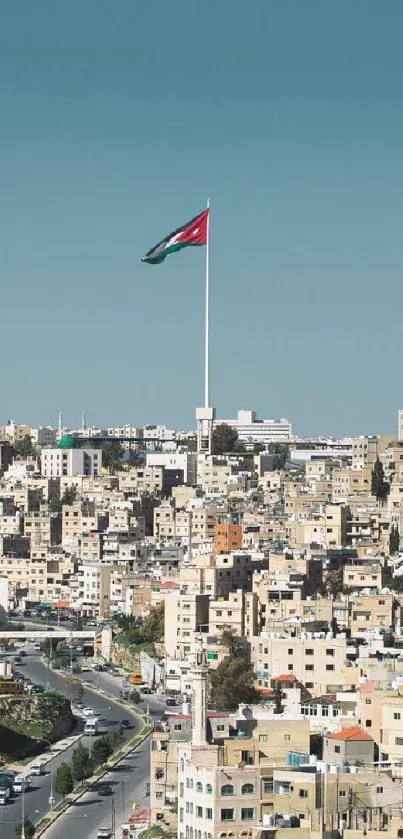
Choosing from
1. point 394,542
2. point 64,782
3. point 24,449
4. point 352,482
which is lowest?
point 64,782

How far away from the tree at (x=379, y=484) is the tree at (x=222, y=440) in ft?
71.8

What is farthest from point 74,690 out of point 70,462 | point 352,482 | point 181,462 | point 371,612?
point 70,462

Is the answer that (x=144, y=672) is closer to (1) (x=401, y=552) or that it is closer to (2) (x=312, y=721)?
(1) (x=401, y=552)

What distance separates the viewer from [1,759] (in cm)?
4906

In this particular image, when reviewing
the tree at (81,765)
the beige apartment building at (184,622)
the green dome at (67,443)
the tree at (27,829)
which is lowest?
the tree at (27,829)

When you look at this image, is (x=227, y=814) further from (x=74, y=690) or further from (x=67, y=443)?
(x=67, y=443)

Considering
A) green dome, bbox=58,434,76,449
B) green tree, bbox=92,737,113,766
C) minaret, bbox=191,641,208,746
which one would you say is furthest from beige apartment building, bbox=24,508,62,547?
minaret, bbox=191,641,208,746

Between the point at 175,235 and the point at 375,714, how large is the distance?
145 ft

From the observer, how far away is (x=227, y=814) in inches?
1233

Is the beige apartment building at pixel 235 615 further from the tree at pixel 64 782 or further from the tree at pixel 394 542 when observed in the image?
the tree at pixel 394 542

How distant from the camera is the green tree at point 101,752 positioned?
46.2 meters

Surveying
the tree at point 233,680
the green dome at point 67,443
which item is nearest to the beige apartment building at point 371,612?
the tree at point 233,680

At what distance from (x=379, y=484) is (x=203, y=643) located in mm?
32270

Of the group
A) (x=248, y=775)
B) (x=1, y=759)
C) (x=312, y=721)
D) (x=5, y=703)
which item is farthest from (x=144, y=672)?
(x=248, y=775)
